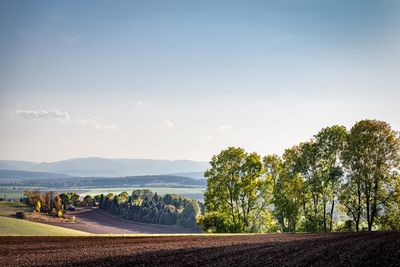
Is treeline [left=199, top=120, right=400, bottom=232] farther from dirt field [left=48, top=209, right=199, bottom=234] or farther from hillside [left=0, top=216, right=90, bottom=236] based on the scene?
dirt field [left=48, top=209, right=199, bottom=234]

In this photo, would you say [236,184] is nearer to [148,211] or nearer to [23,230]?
[23,230]

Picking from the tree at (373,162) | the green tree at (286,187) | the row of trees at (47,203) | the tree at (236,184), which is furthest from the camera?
the row of trees at (47,203)

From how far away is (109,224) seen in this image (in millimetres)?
129625

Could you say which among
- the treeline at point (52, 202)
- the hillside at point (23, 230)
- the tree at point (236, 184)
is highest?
the tree at point (236, 184)

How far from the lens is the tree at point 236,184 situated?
215 ft

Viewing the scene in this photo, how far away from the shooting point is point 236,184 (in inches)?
2586

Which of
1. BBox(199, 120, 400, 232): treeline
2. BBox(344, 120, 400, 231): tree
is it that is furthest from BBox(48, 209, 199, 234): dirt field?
BBox(344, 120, 400, 231): tree

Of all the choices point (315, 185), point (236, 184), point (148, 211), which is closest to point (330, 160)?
point (315, 185)

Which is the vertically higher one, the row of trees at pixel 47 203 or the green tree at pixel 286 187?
the green tree at pixel 286 187

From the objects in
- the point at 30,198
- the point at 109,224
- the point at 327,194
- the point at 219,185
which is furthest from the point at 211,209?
the point at 30,198

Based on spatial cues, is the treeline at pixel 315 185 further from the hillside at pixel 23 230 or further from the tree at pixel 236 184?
the hillside at pixel 23 230

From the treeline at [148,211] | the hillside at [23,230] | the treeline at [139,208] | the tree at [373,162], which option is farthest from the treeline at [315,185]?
the treeline at [148,211]

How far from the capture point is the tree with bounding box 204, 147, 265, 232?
6556 centimetres

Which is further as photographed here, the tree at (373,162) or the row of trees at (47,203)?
the row of trees at (47,203)
